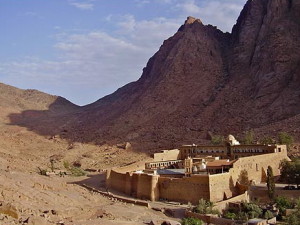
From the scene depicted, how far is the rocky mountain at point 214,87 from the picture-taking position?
2598 inches

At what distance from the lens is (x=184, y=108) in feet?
247

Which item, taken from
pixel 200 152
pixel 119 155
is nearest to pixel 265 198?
pixel 200 152

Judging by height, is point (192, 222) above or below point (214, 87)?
below

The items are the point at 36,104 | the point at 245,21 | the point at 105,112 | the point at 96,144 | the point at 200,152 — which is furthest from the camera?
the point at 36,104

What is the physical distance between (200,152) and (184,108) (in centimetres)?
2606

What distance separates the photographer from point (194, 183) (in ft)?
114

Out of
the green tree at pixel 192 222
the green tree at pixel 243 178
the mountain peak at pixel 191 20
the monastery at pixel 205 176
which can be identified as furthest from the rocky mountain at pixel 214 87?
the green tree at pixel 192 222

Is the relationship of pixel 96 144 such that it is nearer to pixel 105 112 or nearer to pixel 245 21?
pixel 105 112

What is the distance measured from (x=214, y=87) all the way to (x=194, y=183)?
4405cm

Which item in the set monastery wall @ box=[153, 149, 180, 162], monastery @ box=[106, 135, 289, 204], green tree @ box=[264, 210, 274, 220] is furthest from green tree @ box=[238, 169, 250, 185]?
monastery wall @ box=[153, 149, 180, 162]

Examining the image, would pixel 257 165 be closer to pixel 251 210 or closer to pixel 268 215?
pixel 251 210

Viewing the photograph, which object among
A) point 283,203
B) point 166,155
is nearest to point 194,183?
point 283,203

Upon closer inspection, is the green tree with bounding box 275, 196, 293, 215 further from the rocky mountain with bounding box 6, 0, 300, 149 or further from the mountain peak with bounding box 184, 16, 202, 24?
the mountain peak with bounding box 184, 16, 202, 24

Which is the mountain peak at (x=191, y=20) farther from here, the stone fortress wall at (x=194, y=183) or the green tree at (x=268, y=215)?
the green tree at (x=268, y=215)
